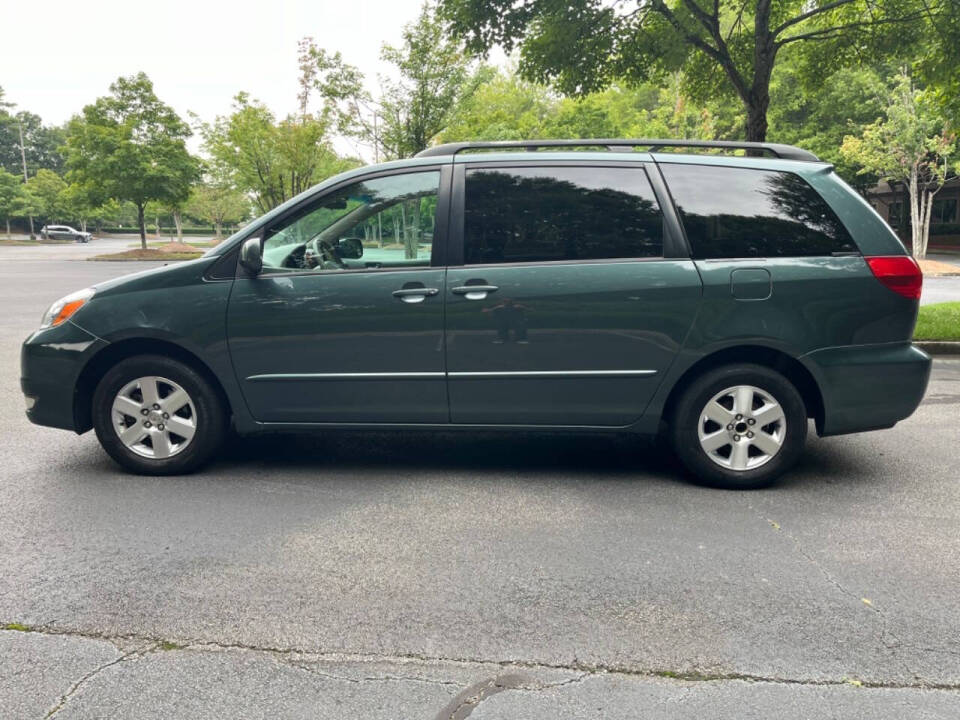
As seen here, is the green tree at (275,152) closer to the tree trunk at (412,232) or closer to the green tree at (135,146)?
the green tree at (135,146)

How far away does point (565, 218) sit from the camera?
4.33m

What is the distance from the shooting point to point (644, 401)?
4.34 m

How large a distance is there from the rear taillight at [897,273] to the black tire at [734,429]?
0.77m

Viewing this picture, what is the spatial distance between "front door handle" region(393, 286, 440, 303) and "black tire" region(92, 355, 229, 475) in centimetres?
125

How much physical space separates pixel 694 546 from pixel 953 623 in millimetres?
1040

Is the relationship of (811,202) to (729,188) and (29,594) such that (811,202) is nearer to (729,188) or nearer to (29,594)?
(729,188)

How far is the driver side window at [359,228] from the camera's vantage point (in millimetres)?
4422

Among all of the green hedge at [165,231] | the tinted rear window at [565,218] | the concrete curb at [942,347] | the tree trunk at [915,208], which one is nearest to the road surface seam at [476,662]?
the tinted rear window at [565,218]

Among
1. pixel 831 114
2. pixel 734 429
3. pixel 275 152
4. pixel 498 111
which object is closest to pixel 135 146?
pixel 275 152

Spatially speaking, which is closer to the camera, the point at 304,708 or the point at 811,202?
the point at 304,708

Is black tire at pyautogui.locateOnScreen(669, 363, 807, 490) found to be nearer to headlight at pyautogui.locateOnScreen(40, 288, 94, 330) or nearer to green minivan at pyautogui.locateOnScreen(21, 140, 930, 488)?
green minivan at pyautogui.locateOnScreen(21, 140, 930, 488)

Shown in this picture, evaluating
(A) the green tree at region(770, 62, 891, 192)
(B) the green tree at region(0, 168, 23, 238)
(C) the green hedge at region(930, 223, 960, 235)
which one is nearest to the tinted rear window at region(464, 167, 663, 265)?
(A) the green tree at region(770, 62, 891, 192)

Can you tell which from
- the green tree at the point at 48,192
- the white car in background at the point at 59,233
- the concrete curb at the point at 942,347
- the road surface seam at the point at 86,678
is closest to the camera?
the road surface seam at the point at 86,678

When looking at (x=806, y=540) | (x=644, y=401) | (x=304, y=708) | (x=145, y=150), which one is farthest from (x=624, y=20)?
(x=145, y=150)
